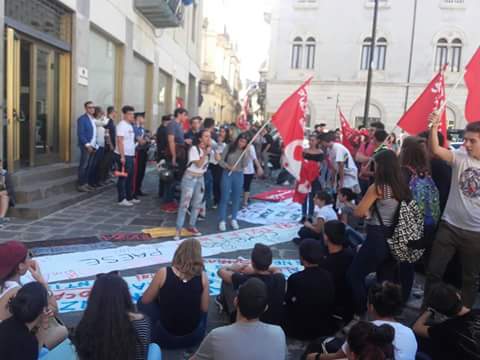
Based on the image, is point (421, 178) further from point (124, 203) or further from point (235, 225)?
point (124, 203)

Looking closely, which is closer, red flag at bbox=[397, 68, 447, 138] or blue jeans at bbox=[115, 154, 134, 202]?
red flag at bbox=[397, 68, 447, 138]

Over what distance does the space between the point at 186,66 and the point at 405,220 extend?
19318mm

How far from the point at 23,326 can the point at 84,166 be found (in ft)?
22.6

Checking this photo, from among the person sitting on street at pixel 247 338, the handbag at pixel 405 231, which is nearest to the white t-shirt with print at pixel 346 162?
the handbag at pixel 405 231

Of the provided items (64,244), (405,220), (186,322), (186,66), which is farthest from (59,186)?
(186,66)

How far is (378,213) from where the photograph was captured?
163 inches

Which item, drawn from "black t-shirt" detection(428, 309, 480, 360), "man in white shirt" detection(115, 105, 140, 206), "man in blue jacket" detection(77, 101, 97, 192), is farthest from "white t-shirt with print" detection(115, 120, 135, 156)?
"black t-shirt" detection(428, 309, 480, 360)

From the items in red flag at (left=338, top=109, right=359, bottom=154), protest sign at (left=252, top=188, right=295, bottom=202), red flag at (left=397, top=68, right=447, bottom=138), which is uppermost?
red flag at (left=397, top=68, right=447, bottom=138)

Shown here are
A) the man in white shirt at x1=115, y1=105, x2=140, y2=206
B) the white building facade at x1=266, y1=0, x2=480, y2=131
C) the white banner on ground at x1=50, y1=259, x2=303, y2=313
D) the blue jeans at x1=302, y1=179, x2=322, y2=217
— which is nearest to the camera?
the white banner on ground at x1=50, y1=259, x2=303, y2=313

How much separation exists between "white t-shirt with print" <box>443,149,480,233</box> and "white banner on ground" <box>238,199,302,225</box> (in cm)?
453

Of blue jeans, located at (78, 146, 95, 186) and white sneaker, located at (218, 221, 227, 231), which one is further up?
blue jeans, located at (78, 146, 95, 186)

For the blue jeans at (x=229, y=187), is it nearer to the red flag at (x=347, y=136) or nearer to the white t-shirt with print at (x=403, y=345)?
the red flag at (x=347, y=136)

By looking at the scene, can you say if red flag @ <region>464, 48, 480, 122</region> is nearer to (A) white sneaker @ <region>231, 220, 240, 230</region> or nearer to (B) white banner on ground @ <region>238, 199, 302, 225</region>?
(A) white sneaker @ <region>231, 220, 240, 230</region>

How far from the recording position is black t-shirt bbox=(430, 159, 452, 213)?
496 cm
